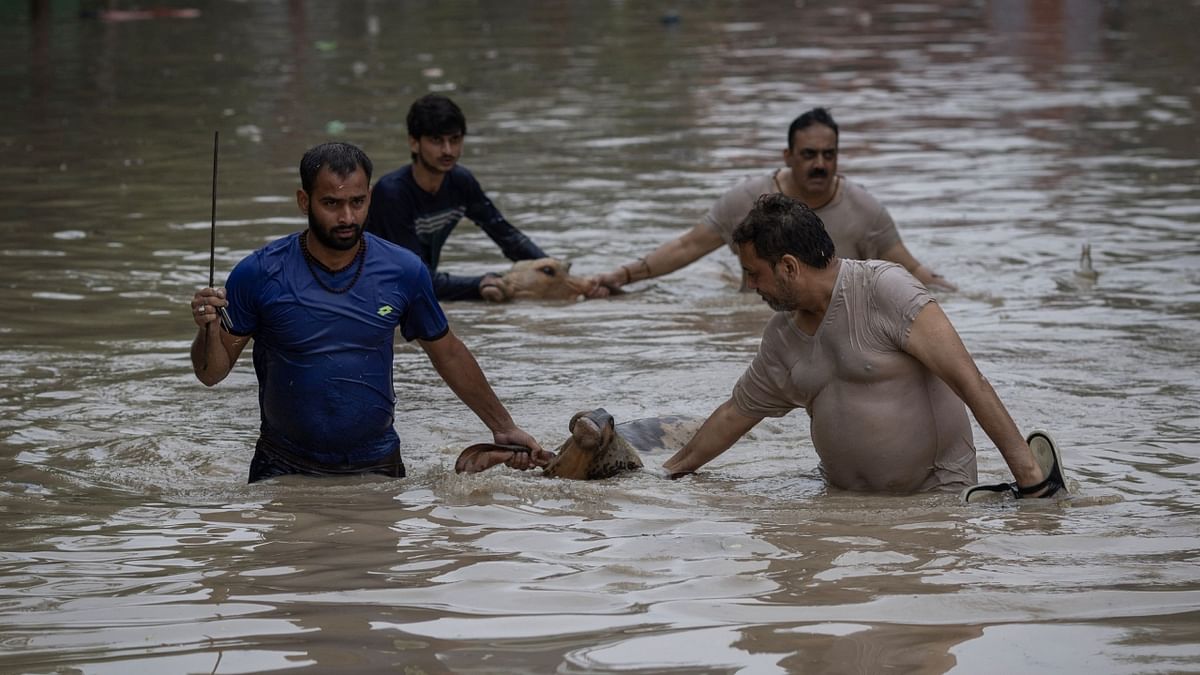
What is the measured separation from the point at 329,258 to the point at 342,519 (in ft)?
3.11

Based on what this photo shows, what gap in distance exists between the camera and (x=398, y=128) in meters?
16.5

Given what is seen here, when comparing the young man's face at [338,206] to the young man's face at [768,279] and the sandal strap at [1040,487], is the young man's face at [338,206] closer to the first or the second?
the young man's face at [768,279]

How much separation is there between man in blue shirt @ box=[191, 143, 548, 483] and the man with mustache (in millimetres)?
2875

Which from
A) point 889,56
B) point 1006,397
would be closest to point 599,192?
point 1006,397

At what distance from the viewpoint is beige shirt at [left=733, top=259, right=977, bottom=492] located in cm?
553

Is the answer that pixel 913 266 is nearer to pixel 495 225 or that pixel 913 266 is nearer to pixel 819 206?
pixel 819 206

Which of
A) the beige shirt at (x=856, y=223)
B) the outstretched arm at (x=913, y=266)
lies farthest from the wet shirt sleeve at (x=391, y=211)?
the outstretched arm at (x=913, y=266)

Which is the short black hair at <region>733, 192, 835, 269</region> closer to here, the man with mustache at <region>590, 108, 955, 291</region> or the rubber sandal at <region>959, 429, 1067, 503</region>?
the rubber sandal at <region>959, 429, 1067, 503</region>

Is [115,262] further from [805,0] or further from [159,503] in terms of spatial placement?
[805,0]

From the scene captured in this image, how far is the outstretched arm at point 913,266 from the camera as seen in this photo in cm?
923

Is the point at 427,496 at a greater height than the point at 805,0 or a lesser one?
lesser

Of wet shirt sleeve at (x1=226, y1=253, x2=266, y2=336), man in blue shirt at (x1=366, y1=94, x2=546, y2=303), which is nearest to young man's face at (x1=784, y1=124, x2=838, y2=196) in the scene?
man in blue shirt at (x1=366, y1=94, x2=546, y2=303)

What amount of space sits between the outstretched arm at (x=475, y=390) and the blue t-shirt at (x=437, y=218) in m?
3.32

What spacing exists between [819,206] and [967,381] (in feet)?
12.9
